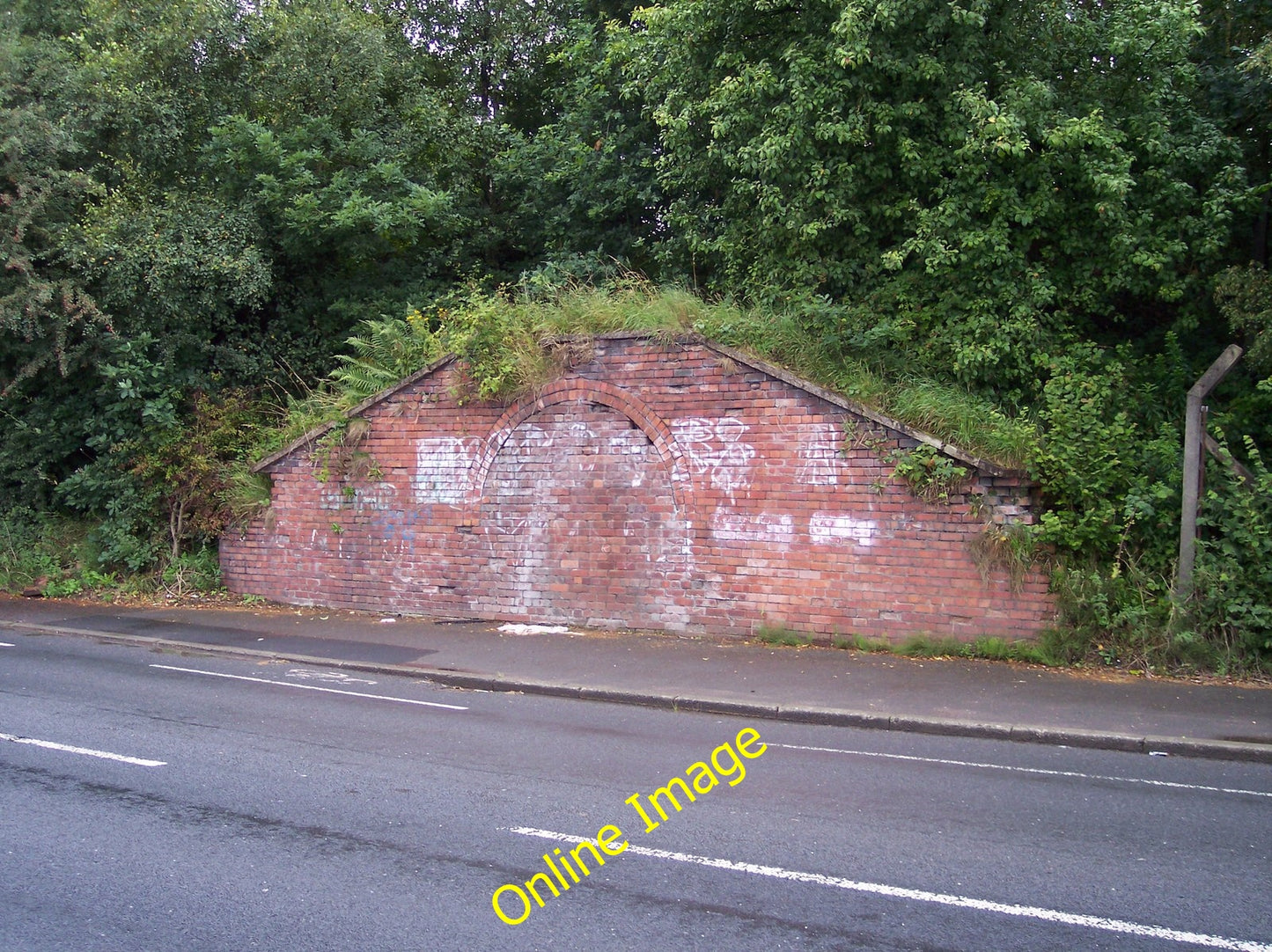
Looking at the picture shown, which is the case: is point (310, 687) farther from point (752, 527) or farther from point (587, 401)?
point (752, 527)

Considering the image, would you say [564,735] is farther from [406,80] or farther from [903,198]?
[406,80]

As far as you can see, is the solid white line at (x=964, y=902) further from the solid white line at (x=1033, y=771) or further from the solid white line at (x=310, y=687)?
the solid white line at (x=310, y=687)

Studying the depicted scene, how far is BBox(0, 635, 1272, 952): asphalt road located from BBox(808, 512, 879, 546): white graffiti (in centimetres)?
305

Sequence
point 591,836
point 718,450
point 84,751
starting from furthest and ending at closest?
point 718,450 → point 84,751 → point 591,836

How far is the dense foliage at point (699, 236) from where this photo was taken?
10758 millimetres

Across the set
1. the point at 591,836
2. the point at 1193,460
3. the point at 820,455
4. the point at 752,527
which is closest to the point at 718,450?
the point at 752,527

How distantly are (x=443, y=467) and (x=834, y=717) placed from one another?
6.77 metres

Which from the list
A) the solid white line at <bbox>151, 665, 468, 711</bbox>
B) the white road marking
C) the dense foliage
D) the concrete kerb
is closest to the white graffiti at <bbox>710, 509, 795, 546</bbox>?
the dense foliage

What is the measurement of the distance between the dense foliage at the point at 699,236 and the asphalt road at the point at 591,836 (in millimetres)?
4148

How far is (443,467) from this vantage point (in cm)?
1287

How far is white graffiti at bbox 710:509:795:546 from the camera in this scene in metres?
11.0

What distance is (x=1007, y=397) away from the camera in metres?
11.4

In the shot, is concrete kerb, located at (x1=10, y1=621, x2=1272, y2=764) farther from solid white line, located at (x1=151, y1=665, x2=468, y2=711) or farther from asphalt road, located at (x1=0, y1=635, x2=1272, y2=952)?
solid white line, located at (x1=151, y1=665, x2=468, y2=711)

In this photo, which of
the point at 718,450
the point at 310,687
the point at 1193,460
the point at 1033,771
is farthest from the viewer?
the point at 718,450
